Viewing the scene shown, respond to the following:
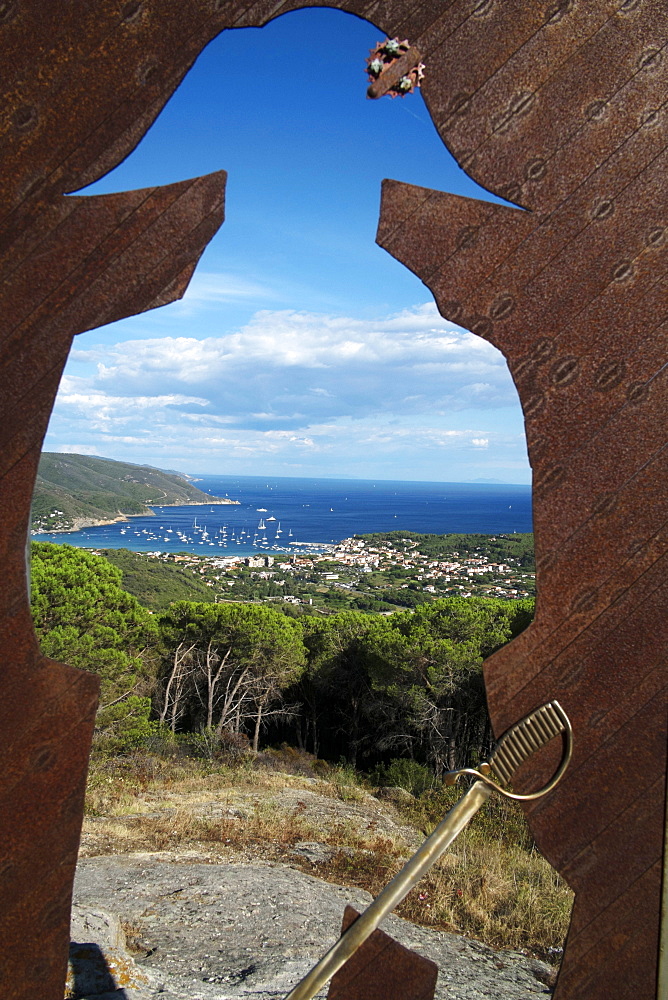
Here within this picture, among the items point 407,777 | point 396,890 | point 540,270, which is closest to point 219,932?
point 396,890

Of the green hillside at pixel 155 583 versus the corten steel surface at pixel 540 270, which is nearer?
the corten steel surface at pixel 540 270

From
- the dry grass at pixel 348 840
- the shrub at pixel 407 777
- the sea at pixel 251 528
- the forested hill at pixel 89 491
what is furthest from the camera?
the sea at pixel 251 528

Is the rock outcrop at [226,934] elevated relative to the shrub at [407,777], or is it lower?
elevated

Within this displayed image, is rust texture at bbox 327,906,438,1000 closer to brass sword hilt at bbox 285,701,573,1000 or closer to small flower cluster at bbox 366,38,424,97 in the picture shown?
brass sword hilt at bbox 285,701,573,1000

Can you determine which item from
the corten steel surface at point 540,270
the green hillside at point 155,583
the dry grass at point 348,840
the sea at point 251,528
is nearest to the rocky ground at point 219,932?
the dry grass at point 348,840

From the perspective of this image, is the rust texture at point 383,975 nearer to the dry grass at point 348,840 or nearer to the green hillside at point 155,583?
the dry grass at point 348,840

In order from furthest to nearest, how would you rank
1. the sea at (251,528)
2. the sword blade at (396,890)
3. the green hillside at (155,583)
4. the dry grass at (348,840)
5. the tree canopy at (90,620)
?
the sea at (251,528) < the green hillside at (155,583) < the tree canopy at (90,620) < the dry grass at (348,840) < the sword blade at (396,890)
